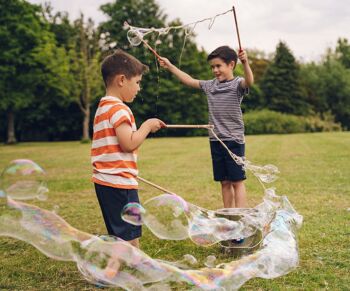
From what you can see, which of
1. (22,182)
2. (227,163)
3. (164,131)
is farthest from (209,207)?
(164,131)

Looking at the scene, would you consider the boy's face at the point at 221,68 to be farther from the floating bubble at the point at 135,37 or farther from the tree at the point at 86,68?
the tree at the point at 86,68

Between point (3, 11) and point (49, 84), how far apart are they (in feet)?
19.2

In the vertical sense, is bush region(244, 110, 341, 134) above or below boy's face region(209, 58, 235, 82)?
below

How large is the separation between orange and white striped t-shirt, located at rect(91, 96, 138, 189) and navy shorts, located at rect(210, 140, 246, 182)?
1.32 meters

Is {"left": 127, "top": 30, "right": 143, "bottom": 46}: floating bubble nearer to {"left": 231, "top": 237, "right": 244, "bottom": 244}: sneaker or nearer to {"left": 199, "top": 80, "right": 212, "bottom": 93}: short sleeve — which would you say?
{"left": 199, "top": 80, "right": 212, "bottom": 93}: short sleeve

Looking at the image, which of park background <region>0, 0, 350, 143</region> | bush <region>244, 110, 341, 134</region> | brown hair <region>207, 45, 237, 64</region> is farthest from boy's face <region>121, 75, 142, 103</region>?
bush <region>244, 110, 341, 134</region>

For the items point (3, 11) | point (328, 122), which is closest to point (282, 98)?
point (328, 122)

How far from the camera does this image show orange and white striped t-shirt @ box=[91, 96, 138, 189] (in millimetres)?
3240

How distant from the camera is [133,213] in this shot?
323 cm

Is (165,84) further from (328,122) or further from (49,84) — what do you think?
(328,122)

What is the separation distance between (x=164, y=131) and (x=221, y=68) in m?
30.8

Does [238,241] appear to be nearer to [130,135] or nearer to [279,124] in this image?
[130,135]

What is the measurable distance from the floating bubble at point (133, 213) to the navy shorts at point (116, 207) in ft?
0.23

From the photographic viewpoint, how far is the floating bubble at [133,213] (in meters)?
3.22
